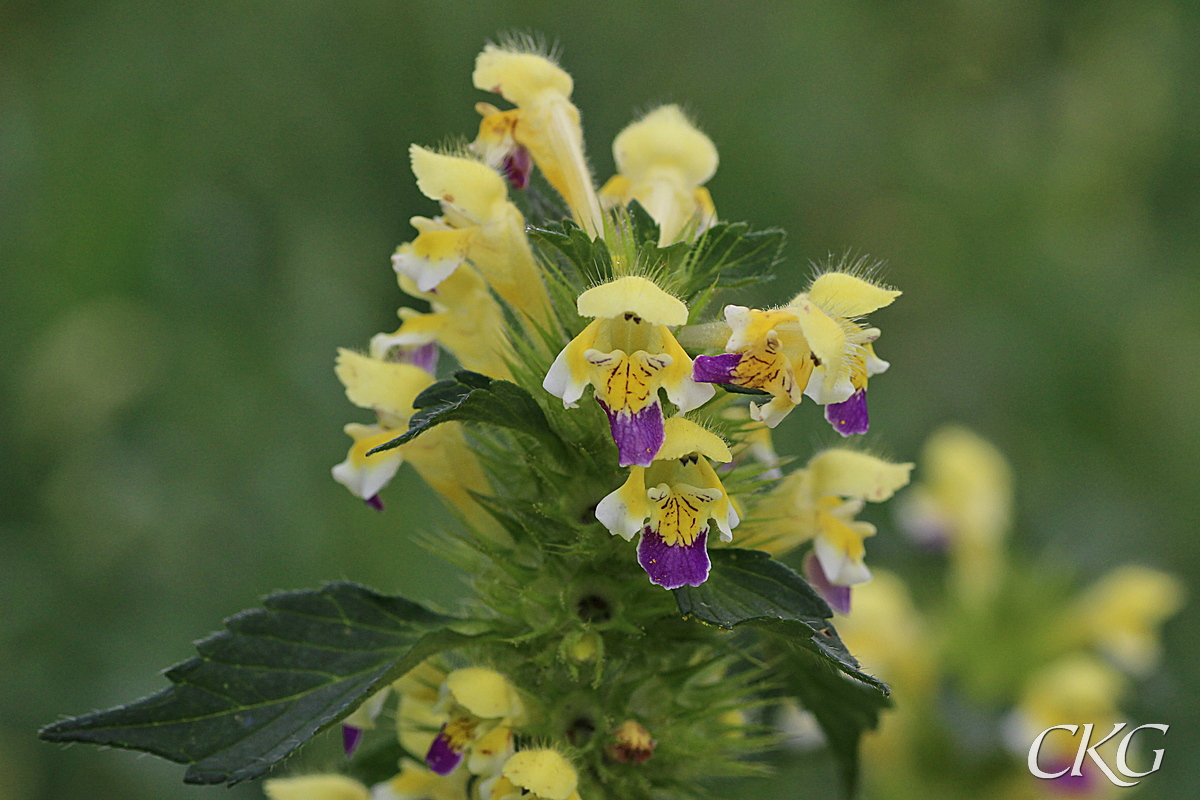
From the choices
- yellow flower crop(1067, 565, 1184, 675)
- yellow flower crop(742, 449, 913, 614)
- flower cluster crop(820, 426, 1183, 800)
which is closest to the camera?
yellow flower crop(742, 449, 913, 614)

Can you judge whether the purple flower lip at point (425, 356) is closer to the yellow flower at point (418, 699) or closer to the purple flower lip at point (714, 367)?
the yellow flower at point (418, 699)

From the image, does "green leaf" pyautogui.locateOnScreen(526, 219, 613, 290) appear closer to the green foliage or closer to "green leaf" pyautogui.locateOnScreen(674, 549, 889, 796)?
"green leaf" pyautogui.locateOnScreen(674, 549, 889, 796)

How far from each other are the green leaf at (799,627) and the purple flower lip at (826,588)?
0.12 meters

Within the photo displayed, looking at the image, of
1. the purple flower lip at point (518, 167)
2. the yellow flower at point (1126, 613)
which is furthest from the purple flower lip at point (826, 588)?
the yellow flower at point (1126, 613)

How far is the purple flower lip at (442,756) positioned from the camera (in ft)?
5.86

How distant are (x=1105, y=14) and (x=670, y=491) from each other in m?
7.40

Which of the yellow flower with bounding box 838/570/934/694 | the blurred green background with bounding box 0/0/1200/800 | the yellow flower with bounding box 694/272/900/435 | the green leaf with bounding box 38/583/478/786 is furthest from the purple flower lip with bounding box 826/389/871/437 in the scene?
the blurred green background with bounding box 0/0/1200/800

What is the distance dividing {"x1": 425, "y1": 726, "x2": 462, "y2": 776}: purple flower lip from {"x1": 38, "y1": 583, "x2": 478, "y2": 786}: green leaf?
18cm

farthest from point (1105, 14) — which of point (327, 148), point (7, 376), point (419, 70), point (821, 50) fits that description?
point (7, 376)

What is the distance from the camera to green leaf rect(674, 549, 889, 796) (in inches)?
57.8

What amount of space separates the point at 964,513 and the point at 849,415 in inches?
118

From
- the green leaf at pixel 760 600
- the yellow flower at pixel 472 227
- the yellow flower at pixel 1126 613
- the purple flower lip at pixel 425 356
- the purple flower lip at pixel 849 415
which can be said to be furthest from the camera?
the yellow flower at pixel 1126 613

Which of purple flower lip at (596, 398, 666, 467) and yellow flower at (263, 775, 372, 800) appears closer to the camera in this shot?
purple flower lip at (596, 398, 666, 467)

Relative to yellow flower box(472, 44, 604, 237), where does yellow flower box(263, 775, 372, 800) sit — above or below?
below
